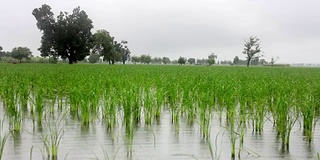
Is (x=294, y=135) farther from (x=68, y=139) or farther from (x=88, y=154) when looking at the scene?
(x=68, y=139)

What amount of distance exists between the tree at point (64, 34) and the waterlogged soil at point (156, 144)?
56447 mm

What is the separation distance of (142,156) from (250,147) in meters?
1.96

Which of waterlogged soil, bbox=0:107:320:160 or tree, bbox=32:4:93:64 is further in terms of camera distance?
tree, bbox=32:4:93:64

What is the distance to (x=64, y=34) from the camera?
59375 mm

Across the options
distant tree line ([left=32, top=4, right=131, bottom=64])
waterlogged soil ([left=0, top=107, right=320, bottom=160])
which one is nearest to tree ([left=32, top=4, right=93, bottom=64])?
distant tree line ([left=32, top=4, right=131, bottom=64])

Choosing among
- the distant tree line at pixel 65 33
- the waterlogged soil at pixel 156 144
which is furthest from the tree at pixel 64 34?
the waterlogged soil at pixel 156 144

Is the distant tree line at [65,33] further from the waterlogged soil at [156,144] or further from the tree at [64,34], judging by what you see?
the waterlogged soil at [156,144]

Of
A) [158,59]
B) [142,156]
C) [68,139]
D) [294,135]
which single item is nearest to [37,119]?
[68,139]

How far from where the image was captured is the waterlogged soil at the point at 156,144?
4410 millimetres

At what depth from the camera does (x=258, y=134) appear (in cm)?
570

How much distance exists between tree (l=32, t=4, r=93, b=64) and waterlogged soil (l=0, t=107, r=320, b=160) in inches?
2222

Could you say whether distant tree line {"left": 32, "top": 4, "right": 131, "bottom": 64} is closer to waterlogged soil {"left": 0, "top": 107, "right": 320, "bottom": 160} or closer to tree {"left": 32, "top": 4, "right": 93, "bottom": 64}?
A: tree {"left": 32, "top": 4, "right": 93, "bottom": 64}

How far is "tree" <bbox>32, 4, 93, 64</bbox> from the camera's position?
59.5 meters

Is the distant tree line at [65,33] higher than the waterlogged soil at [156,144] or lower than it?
higher
